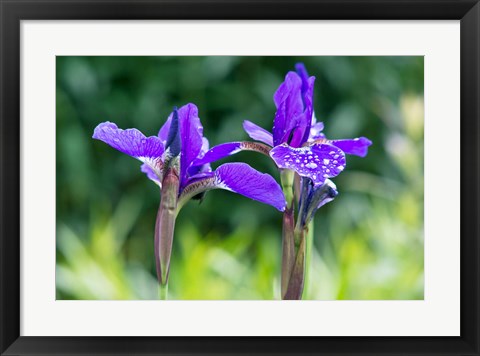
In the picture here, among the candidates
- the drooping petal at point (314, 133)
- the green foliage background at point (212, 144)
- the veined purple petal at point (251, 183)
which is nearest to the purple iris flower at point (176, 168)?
the veined purple petal at point (251, 183)

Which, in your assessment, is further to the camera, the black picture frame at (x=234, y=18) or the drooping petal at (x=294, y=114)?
the black picture frame at (x=234, y=18)

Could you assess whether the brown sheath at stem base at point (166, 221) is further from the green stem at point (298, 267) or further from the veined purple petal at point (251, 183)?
the green stem at point (298, 267)

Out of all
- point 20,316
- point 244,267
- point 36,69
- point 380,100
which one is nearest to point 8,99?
point 36,69

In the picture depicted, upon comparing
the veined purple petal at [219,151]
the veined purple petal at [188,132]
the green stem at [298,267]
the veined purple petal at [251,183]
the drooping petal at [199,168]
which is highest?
the veined purple petal at [188,132]

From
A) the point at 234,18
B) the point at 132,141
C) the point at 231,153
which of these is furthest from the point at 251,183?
the point at 234,18

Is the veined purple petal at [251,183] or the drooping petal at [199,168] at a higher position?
the drooping petal at [199,168]

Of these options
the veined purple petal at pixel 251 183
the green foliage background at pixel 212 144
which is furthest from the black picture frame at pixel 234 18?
the green foliage background at pixel 212 144

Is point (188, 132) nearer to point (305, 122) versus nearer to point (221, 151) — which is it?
point (221, 151)

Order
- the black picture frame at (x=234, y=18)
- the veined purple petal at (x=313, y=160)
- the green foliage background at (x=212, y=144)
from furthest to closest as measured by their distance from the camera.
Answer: the green foliage background at (x=212, y=144)
the black picture frame at (x=234, y=18)
the veined purple petal at (x=313, y=160)

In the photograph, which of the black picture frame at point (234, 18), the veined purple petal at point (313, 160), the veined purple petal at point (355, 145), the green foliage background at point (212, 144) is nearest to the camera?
the veined purple petal at point (313, 160)
